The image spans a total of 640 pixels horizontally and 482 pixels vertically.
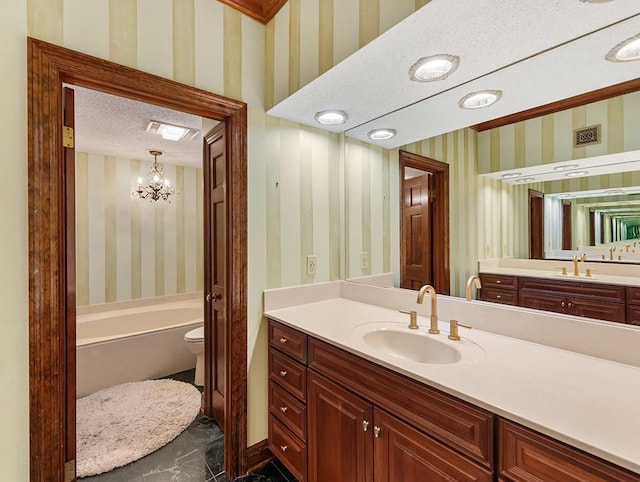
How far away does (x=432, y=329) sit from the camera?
4.55ft

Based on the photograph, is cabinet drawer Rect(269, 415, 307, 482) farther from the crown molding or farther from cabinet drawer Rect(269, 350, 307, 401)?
the crown molding

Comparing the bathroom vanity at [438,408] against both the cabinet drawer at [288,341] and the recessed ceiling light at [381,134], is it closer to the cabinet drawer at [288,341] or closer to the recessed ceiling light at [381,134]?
the cabinet drawer at [288,341]

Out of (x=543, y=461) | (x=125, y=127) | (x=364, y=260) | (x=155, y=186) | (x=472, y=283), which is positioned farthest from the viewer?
→ (x=155, y=186)

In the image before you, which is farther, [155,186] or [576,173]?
[155,186]

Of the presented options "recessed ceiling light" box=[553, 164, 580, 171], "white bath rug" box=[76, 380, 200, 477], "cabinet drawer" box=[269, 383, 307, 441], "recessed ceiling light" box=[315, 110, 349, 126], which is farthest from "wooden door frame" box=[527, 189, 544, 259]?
"white bath rug" box=[76, 380, 200, 477]

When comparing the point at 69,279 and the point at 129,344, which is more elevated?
the point at 69,279

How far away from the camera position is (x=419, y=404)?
98 centimetres

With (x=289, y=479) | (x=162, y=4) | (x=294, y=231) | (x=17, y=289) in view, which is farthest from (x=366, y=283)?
(x=162, y=4)

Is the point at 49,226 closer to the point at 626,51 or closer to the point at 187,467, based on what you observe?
the point at 187,467

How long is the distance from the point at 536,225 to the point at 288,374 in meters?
1.39

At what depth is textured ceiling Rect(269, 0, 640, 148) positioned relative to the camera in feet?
3.16

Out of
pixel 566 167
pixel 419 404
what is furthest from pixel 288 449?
pixel 566 167

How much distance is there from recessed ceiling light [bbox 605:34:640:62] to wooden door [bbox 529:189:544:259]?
512 mm

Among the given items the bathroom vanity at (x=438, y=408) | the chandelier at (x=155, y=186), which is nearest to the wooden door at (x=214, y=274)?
the bathroom vanity at (x=438, y=408)
